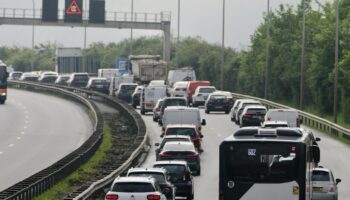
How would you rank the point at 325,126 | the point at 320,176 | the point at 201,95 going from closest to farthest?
the point at 320,176 < the point at 325,126 < the point at 201,95

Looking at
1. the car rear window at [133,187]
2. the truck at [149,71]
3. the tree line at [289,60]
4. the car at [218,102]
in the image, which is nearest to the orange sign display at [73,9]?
the truck at [149,71]

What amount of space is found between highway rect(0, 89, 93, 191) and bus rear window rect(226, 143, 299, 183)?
1399 cm

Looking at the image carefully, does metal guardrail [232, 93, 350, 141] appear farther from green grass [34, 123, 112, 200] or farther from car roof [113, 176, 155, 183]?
car roof [113, 176, 155, 183]

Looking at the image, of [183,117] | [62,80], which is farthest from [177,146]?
[62,80]

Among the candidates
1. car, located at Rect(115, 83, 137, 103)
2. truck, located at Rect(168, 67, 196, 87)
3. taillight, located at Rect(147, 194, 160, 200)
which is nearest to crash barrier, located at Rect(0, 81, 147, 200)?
car, located at Rect(115, 83, 137, 103)

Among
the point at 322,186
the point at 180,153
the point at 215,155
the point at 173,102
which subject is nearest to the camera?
the point at 322,186

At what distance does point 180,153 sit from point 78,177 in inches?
156

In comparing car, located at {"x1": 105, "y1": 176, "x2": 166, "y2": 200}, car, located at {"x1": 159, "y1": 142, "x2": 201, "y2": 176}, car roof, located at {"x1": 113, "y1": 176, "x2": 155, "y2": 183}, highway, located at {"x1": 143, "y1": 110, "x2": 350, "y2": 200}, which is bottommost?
highway, located at {"x1": 143, "y1": 110, "x2": 350, "y2": 200}

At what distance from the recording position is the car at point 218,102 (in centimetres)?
7681

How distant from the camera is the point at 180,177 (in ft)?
113

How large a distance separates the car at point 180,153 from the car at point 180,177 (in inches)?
242

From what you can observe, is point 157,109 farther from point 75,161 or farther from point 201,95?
point 75,161

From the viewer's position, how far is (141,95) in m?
76.3

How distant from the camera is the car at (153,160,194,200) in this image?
1356 inches
